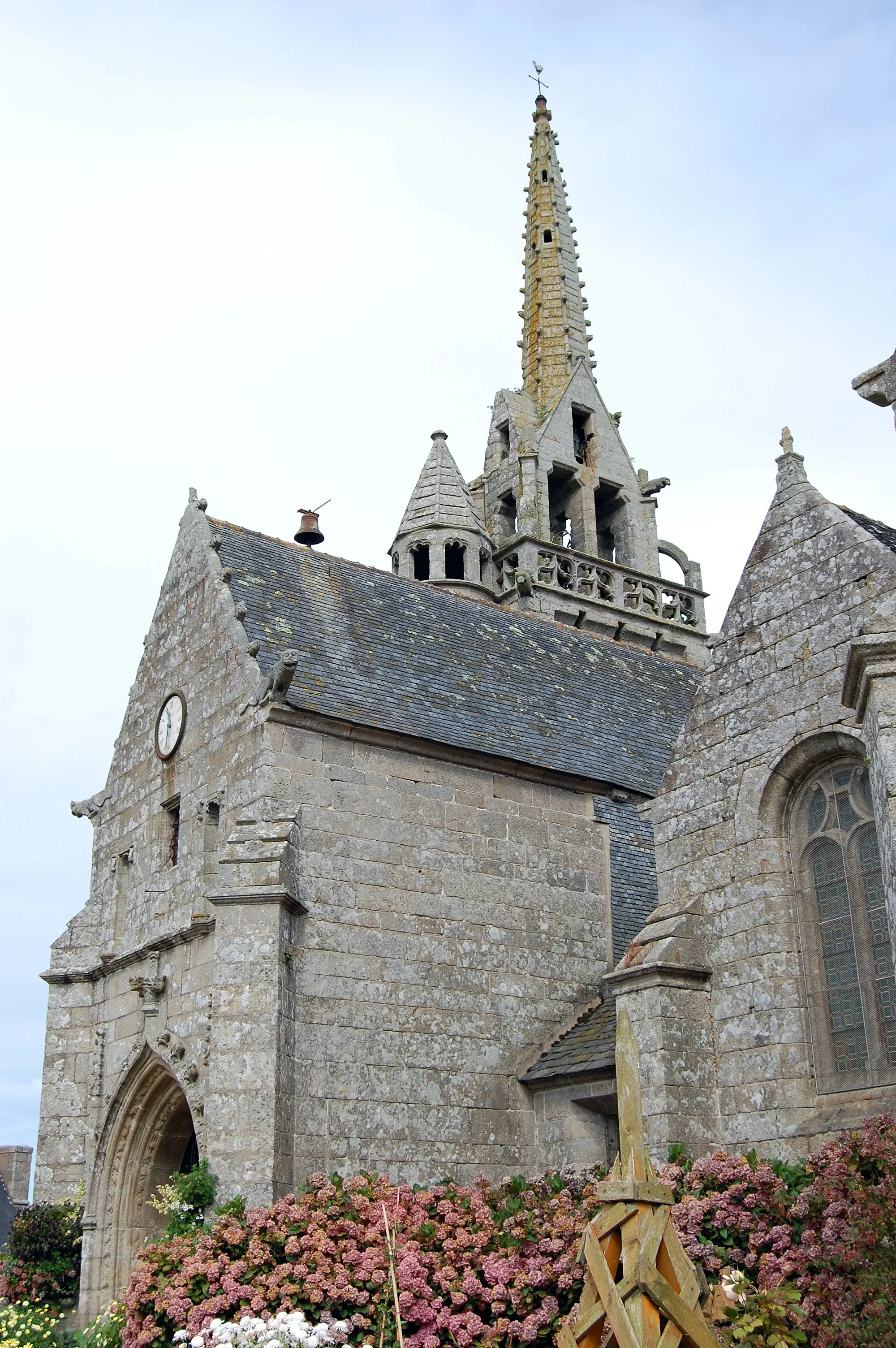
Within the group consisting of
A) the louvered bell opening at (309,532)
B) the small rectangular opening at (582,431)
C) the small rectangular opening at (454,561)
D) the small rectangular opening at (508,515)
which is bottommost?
the louvered bell opening at (309,532)

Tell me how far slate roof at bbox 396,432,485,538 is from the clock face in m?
12.7

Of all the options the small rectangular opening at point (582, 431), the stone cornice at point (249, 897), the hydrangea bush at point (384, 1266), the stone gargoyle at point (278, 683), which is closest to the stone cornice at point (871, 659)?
the hydrangea bush at point (384, 1266)

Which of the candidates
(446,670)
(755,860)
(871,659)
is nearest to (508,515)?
(446,670)

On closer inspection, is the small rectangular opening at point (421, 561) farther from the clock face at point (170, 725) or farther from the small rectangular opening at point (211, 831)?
the small rectangular opening at point (211, 831)

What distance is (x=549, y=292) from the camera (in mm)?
34531

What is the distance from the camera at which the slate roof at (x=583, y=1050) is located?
13.1 m

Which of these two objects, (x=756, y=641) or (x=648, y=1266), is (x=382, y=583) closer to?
(x=756, y=641)

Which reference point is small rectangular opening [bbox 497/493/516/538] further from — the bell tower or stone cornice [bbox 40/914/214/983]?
stone cornice [bbox 40/914/214/983]

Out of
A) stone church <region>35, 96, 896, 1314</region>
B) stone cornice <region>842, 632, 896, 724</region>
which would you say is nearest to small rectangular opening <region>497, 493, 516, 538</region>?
stone church <region>35, 96, 896, 1314</region>

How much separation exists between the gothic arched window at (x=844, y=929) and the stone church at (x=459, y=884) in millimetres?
24

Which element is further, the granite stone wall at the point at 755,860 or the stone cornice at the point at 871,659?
the granite stone wall at the point at 755,860

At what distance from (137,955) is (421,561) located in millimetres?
14731

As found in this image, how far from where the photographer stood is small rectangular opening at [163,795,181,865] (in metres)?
15.2

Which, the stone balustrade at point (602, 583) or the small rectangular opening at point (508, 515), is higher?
the small rectangular opening at point (508, 515)
